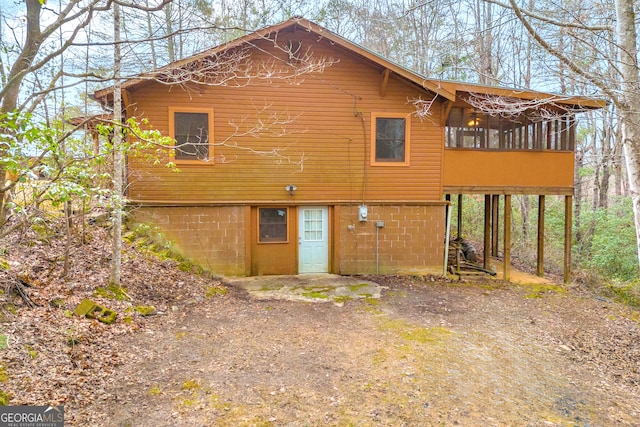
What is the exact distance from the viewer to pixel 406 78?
8883 millimetres

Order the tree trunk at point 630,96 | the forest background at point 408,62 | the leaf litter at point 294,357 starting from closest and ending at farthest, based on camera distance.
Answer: the leaf litter at point 294,357
the forest background at point 408,62
the tree trunk at point 630,96

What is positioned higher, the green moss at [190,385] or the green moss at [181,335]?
the green moss at [181,335]

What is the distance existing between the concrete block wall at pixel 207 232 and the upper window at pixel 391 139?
149 inches

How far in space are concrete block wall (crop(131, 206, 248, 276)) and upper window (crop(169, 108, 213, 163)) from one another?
1266 millimetres

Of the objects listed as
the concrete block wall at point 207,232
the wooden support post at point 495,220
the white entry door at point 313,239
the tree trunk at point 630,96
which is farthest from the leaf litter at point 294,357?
the wooden support post at point 495,220

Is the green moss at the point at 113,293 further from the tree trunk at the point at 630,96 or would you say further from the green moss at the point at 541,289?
the green moss at the point at 541,289

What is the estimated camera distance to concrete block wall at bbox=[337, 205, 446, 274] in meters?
9.36

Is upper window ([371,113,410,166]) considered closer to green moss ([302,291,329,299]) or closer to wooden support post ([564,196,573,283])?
green moss ([302,291,329,299])

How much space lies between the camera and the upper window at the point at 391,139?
9305 mm

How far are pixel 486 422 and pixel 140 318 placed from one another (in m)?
4.90

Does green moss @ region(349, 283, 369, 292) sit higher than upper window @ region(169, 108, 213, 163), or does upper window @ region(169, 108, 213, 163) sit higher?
upper window @ region(169, 108, 213, 163)

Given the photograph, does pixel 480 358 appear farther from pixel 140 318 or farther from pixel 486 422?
pixel 140 318

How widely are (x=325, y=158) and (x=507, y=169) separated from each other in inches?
190
